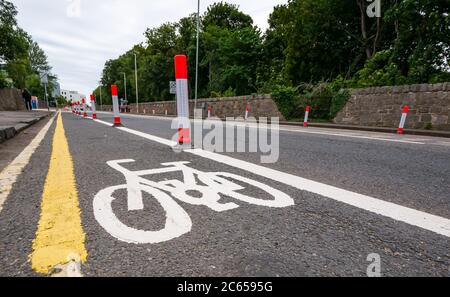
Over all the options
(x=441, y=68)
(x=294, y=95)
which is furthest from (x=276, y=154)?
(x=441, y=68)

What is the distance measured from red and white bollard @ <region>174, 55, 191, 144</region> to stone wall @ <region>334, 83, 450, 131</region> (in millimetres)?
8836

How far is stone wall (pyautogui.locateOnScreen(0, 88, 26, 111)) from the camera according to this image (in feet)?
80.0

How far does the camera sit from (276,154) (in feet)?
11.3

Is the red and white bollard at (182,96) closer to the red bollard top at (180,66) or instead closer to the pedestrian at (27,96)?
the red bollard top at (180,66)

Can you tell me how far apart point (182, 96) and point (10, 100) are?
30911 millimetres

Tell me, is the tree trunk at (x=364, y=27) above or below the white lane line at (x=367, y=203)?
above

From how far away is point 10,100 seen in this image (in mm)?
25938

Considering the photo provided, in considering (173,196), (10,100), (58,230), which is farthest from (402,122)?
(10,100)

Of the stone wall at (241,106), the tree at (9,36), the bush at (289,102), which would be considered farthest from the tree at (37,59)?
the bush at (289,102)

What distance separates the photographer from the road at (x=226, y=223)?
3.14 ft

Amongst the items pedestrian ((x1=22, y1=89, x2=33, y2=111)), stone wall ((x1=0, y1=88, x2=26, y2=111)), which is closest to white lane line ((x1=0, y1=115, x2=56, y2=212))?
stone wall ((x1=0, y1=88, x2=26, y2=111))

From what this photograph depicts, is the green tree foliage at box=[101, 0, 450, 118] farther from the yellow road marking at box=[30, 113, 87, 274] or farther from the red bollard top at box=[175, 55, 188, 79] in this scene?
the yellow road marking at box=[30, 113, 87, 274]

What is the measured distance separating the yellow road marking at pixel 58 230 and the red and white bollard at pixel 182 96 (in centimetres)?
213
